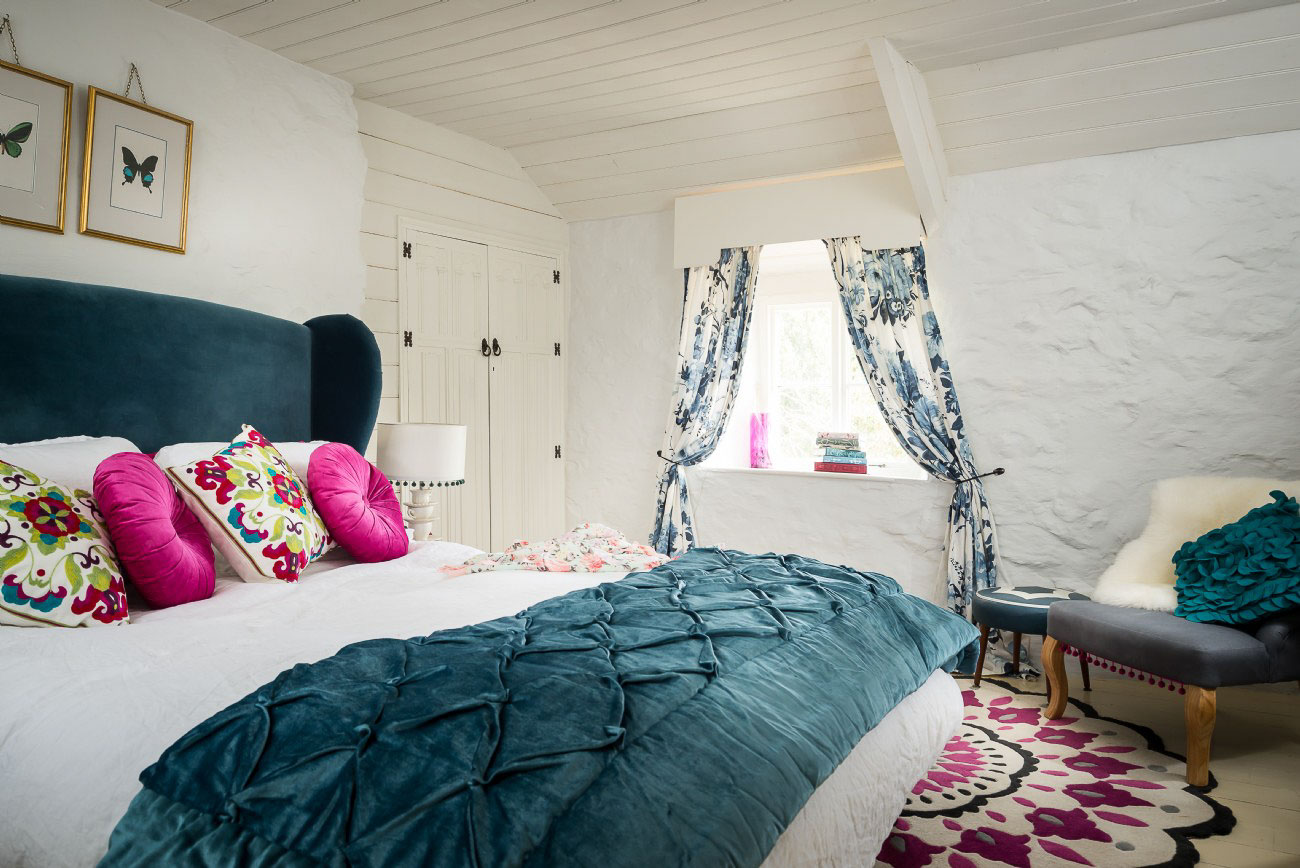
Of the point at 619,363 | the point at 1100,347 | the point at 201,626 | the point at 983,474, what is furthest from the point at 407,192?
the point at 1100,347

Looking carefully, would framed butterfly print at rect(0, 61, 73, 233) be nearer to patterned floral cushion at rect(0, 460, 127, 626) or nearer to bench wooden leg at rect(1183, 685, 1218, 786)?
patterned floral cushion at rect(0, 460, 127, 626)

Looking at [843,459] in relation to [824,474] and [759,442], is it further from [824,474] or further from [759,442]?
[759,442]

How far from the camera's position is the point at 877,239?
406cm

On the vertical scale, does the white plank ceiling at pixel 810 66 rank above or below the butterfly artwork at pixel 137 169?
above

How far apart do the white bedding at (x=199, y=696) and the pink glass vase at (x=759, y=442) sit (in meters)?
2.56

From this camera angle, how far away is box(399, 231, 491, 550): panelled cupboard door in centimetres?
414

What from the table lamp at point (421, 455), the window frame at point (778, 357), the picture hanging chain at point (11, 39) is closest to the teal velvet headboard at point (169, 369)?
the table lamp at point (421, 455)

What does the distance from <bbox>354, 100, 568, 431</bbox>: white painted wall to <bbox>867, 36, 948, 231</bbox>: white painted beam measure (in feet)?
7.04

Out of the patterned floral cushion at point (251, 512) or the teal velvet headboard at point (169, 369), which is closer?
the patterned floral cushion at point (251, 512)

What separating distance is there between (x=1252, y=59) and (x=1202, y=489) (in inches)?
63.9

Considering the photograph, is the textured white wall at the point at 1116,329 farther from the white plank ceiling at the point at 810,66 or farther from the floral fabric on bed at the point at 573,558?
the floral fabric on bed at the point at 573,558

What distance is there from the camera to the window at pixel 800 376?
15.9 feet

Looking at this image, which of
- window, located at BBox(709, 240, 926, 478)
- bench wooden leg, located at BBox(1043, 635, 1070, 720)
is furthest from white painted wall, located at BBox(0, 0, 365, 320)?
bench wooden leg, located at BBox(1043, 635, 1070, 720)

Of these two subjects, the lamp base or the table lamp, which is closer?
the table lamp
